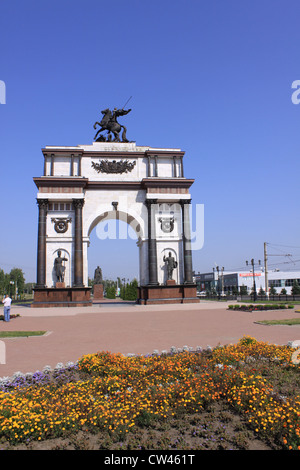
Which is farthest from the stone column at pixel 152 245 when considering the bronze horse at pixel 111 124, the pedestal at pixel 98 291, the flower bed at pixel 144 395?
the pedestal at pixel 98 291

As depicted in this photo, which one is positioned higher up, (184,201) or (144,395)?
(184,201)

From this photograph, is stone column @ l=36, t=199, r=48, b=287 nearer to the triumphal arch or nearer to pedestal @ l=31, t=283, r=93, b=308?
the triumphal arch

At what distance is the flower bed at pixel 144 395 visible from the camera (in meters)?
4.82

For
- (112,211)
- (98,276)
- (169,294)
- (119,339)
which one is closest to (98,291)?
Answer: (98,276)

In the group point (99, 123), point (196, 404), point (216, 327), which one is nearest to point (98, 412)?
point (196, 404)

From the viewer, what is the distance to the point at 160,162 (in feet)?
126

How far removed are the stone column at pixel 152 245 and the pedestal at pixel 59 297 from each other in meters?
7.15

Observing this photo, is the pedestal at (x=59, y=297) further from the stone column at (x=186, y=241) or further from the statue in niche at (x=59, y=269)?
the stone column at (x=186, y=241)

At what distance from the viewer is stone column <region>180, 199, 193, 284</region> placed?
36.2 m

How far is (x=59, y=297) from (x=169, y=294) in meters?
11.3

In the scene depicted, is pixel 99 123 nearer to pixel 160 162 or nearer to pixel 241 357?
pixel 160 162

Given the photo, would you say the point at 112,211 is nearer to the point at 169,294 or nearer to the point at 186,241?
the point at 186,241

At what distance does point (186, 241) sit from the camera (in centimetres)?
3694

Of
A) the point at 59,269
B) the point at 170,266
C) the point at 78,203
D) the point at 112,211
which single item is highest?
the point at 78,203
